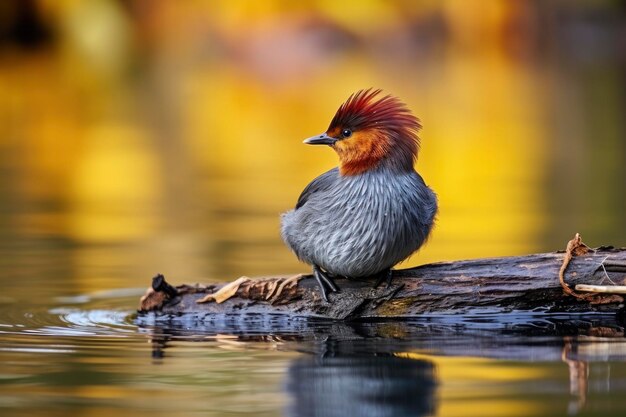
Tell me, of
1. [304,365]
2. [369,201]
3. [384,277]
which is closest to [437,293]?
[384,277]

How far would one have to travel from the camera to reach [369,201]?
6.38 m

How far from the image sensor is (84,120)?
18828 mm

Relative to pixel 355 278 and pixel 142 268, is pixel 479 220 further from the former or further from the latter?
pixel 355 278

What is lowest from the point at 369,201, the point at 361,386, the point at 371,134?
the point at 361,386

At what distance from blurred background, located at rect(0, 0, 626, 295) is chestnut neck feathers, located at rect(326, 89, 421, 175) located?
159cm

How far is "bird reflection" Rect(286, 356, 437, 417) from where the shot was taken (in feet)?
14.9

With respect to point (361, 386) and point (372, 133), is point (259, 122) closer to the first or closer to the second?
point (372, 133)

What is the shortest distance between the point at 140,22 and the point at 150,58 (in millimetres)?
6205

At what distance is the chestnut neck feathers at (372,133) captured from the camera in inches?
251

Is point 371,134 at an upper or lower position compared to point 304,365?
upper

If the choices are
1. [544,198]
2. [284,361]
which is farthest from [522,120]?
[284,361]

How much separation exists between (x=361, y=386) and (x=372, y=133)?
1790 millimetres

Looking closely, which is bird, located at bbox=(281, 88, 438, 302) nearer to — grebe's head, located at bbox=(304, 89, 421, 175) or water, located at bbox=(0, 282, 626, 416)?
grebe's head, located at bbox=(304, 89, 421, 175)

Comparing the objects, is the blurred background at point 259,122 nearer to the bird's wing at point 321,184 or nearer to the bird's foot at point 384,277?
the bird's wing at point 321,184
